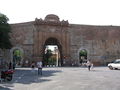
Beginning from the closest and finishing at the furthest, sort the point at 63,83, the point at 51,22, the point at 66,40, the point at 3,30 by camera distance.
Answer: the point at 63,83 < the point at 3,30 < the point at 51,22 < the point at 66,40

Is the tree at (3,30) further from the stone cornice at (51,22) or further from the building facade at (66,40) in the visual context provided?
the stone cornice at (51,22)

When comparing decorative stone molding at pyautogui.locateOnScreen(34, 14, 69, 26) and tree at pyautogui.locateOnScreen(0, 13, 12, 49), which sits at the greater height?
decorative stone molding at pyautogui.locateOnScreen(34, 14, 69, 26)

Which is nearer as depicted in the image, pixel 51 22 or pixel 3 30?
pixel 3 30

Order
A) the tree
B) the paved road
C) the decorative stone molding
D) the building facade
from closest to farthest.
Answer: the paved road < the tree < the building facade < the decorative stone molding

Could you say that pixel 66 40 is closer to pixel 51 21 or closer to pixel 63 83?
pixel 51 21

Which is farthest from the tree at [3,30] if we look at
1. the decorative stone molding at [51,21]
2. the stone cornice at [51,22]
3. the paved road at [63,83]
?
the paved road at [63,83]

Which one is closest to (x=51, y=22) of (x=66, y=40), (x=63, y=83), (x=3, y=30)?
(x=66, y=40)

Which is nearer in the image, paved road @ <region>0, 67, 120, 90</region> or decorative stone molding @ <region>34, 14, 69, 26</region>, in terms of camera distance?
paved road @ <region>0, 67, 120, 90</region>

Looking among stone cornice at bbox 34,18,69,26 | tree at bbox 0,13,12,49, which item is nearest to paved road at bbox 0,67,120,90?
tree at bbox 0,13,12,49

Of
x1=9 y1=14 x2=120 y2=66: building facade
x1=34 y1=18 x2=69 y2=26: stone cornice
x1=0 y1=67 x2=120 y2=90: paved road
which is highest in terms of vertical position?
x1=34 y1=18 x2=69 y2=26: stone cornice

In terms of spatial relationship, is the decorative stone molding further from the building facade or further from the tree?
the tree

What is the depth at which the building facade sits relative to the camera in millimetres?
46469

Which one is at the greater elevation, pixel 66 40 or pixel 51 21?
pixel 51 21

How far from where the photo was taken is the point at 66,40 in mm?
47656
